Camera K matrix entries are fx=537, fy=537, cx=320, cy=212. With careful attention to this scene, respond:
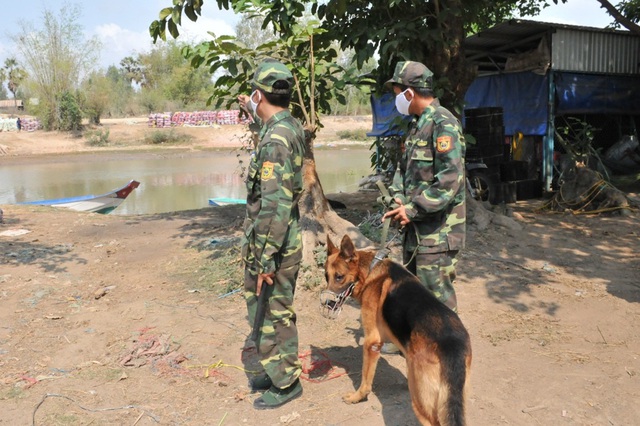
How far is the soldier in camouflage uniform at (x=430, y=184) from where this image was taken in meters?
3.22

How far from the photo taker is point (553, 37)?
1062 centimetres

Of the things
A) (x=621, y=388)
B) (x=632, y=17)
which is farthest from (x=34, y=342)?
(x=632, y=17)

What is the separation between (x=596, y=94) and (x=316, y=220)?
839cm

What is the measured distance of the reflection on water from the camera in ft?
58.6

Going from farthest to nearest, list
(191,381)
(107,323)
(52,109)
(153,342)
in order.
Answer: (52,109) → (107,323) → (153,342) → (191,381)

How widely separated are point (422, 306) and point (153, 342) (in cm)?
251

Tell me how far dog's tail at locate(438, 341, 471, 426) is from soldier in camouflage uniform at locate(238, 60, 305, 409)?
111 centimetres

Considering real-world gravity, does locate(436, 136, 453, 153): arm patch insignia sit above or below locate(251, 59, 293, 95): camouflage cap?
below

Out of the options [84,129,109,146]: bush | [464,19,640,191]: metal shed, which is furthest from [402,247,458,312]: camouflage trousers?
[84,129,109,146]: bush

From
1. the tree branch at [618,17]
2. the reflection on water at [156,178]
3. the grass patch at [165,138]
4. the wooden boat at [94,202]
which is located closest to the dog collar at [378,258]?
the tree branch at [618,17]

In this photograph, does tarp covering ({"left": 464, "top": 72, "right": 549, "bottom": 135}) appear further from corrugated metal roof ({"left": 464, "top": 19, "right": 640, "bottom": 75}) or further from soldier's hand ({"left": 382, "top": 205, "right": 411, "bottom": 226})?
soldier's hand ({"left": 382, "top": 205, "right": 411, "bottom": 226})

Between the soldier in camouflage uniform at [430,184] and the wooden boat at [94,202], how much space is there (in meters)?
11.9

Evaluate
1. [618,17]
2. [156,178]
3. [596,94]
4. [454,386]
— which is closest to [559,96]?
[596,94]

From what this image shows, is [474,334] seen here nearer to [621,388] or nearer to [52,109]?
[621,388]
